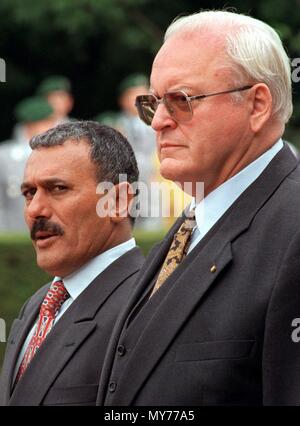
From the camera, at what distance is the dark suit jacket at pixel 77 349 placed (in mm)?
4539

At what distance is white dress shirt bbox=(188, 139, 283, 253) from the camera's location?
406 centimetres

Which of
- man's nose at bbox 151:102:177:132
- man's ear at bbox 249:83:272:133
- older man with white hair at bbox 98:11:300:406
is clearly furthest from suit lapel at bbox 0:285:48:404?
man's ear at bbox 249:83:272:133

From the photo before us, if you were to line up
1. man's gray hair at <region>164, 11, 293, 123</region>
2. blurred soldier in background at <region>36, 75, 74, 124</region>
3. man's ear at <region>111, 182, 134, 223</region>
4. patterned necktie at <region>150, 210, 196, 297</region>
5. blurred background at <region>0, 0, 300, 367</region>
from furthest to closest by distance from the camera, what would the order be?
1. blurred background at <region>0, 0, 300, 367</region>
2. blurred soldier in background at <region>36, 75, 74, 124</region>
3. man's ear at <region>111, 182, 134, 223</region>
4. patterned necktie at <region>150, 210, 196, 297</region>
5. man's gray hair at <region>164, 11, 293, 123</region>

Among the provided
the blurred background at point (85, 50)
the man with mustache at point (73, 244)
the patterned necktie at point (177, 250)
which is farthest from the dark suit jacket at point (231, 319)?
the blurred background at point (85, 50)

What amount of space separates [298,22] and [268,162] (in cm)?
769

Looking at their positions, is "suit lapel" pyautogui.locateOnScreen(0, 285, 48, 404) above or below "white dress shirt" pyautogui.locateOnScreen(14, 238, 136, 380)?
below

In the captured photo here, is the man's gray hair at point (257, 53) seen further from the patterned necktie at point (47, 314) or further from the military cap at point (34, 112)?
the military cap at point (34, 112)

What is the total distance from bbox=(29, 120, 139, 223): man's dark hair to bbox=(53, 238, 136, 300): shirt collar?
0.30 m

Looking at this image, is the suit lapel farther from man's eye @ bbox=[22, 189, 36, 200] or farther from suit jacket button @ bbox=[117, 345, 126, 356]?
suit jacket button @ bbox=[117, 345, 126, 356]

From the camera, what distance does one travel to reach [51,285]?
16.5ft

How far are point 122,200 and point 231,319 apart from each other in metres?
1.32

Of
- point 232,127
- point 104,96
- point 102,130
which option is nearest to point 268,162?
point 232,127

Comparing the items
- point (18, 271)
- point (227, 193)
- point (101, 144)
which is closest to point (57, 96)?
point (18, 271)
